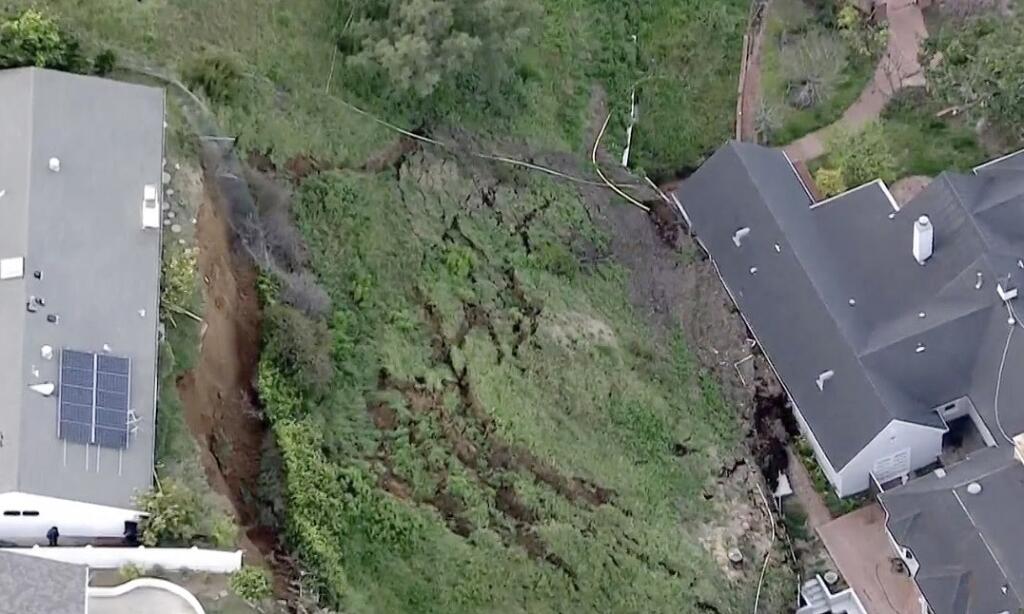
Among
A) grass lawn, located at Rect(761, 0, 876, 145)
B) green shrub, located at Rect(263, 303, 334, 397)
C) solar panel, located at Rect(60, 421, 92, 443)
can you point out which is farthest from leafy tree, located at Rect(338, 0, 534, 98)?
solar panel, located at Rect(60, 421, 92, 443)

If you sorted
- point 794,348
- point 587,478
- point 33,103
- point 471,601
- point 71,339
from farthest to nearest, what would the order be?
point 794,348 < point 587,478 < point 471,601 < point 33,103 < point 71,339

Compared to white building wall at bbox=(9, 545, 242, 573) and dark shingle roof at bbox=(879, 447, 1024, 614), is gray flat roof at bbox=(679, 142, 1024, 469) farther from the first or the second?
white building wall at bbox=(9, 545, 242, 573)

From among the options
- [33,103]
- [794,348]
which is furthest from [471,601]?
[33,103]

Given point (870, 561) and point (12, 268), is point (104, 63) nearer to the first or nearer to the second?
point (12, 268)

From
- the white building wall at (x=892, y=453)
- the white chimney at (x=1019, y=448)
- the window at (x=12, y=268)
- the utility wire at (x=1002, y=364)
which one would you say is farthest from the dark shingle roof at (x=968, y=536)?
the window at (x=12, y=268)

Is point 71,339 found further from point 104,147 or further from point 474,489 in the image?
point 474,489

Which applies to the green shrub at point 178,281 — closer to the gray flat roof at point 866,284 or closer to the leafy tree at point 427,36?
the leafy tree at point 427,36
